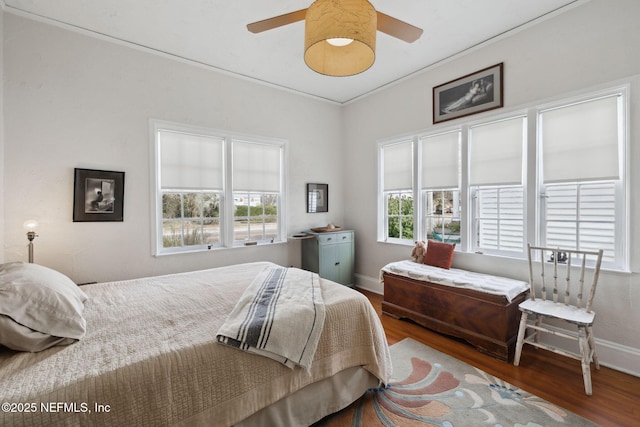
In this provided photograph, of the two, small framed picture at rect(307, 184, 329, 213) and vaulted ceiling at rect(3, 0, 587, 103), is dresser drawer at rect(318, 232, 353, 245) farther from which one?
vaulted ceiling at rect(3, 0, 587, 103)

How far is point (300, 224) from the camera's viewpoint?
431 centimetres

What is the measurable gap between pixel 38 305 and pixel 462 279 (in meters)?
3.18

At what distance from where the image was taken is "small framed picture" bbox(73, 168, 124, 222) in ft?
8.88

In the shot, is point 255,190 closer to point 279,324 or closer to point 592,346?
point 279,324

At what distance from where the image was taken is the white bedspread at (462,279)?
2525mm

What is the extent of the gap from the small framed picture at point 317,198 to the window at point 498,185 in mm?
2150

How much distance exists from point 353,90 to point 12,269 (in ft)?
13.5

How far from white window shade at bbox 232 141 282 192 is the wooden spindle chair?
316 centimetres

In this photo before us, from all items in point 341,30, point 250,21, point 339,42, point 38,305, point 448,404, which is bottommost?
point 448,404

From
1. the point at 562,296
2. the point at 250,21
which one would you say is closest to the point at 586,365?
the point at 562,296

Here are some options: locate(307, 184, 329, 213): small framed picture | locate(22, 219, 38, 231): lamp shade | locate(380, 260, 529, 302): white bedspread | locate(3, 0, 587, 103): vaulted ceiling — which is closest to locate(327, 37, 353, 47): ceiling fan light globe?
locate(3, 0, 587, 103): vaulted ceiling

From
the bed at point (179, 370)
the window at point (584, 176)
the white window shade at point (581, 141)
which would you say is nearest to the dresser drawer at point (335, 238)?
the bed at point (179, 370)

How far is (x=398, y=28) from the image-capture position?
73.9 inches

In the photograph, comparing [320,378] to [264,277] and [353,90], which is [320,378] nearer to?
[264,277]
